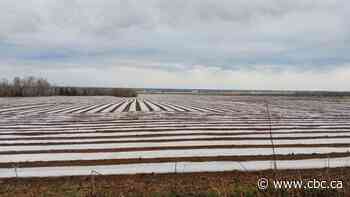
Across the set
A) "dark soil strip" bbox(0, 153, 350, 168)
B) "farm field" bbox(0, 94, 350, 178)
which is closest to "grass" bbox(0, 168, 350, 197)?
"farm field" bbox(0, 94, 350, 178)

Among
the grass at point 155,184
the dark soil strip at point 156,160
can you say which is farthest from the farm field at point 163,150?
the grass at point 155,184

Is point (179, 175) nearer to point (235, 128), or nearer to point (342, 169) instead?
point (342, 169)

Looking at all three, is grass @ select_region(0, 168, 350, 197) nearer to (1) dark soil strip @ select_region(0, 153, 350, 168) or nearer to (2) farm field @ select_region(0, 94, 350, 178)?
(2) farm field @ select_region(0, 94, 350, 178)

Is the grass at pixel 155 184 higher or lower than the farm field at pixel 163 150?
lower

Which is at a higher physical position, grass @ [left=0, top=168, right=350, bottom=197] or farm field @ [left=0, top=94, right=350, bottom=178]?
farm field @ [left=0, top=94, right=350, bottom=178]

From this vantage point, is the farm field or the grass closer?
the grass

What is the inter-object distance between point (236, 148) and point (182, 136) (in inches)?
87.8

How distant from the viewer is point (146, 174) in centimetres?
559

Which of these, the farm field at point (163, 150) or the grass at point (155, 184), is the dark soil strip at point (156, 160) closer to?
the farm field at point (163, 150)

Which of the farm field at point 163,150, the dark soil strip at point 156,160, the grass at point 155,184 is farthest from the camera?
the dark soil strip at point 156,160

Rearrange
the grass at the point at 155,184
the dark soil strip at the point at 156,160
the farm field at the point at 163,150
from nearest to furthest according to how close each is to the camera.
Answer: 1. the grass at the point at 155,184
2. the farm field at the point at 163,150
3. the dark soil strip at the point at 156,160

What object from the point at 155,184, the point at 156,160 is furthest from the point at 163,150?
the point at 155,184

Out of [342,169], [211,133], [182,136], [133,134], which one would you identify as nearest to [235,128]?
[211,133]

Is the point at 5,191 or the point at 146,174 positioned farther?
the point at 146,174
